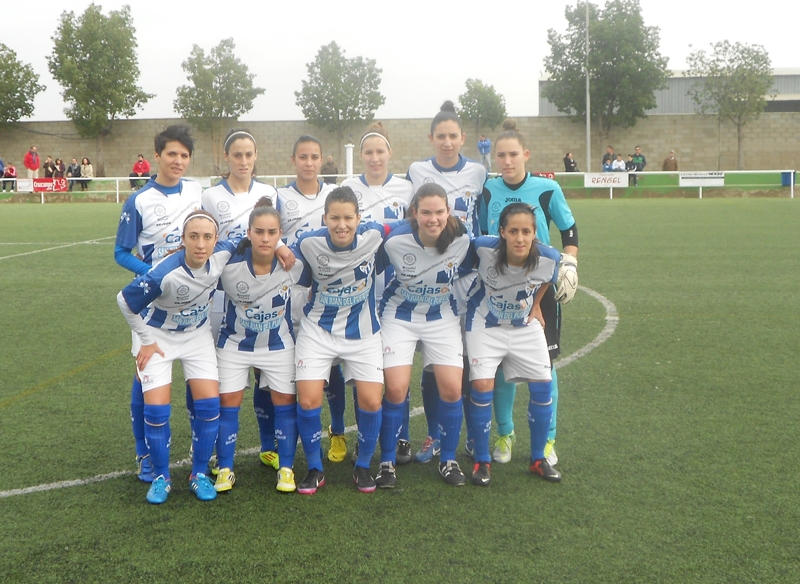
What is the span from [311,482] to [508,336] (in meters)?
1.28

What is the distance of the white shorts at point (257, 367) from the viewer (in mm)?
3768

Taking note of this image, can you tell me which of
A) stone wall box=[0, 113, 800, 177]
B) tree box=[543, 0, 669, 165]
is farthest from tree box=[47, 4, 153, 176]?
tree box=[543, 0, 669, 165]

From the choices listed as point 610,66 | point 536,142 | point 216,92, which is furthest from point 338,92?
point 610,66

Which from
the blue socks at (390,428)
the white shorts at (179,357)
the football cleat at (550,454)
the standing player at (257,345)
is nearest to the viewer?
the white shorts at (179,357)

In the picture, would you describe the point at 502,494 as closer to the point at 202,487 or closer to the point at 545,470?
the point at 545,470

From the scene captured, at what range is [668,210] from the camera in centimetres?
1978

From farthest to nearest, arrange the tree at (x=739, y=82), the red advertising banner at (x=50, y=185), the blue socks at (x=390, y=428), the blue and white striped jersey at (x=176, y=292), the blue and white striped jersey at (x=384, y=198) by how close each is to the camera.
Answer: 1. the tree at (x=739, y=82)
2. the red advertising banner at (x=50, y=185)
3. the blue and white striped jersey at (x=384, y=198)
4. the blue socks at (x=390, y=428)
5. the blue and white striped jersey at (x=176, y=292)

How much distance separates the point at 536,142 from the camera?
41750 mm

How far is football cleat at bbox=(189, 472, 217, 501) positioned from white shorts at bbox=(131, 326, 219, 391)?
50cm

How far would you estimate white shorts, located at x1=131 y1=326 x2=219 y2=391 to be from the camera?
3.62 meters

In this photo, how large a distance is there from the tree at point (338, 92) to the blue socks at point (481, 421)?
41264 mm

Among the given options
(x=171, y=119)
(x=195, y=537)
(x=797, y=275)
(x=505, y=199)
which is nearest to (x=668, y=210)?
(x=797, y=275)

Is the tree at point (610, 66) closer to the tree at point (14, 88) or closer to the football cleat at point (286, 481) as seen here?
the tree at point (14, 88)

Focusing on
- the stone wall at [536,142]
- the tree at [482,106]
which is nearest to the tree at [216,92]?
the stone wall at [536,142]
